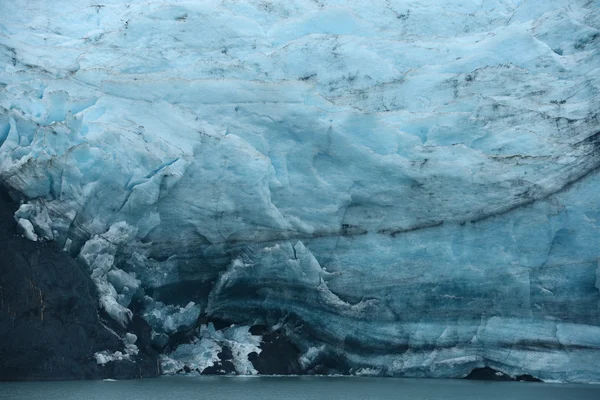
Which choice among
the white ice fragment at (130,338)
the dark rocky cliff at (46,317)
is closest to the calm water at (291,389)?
the dark rocky cliff at (46,317)

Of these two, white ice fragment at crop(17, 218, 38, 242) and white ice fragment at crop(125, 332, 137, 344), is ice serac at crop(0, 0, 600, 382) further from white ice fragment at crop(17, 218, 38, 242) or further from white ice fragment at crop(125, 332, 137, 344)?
white ice fragment at crop(17, 218, 38, 242)

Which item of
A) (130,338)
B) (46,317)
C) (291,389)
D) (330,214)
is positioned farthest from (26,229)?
(330,214)

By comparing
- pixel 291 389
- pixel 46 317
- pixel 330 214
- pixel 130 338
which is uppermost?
pixel 330 214

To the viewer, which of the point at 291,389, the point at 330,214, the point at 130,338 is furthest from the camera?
the point at 330,214

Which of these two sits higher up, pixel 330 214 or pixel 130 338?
pixel 330 214

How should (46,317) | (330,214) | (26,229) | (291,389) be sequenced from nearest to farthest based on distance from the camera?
1. (46,317)
2. (291,389)
3. (26,229)
4. (330,214)

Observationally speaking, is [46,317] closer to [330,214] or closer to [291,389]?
[291,389]
